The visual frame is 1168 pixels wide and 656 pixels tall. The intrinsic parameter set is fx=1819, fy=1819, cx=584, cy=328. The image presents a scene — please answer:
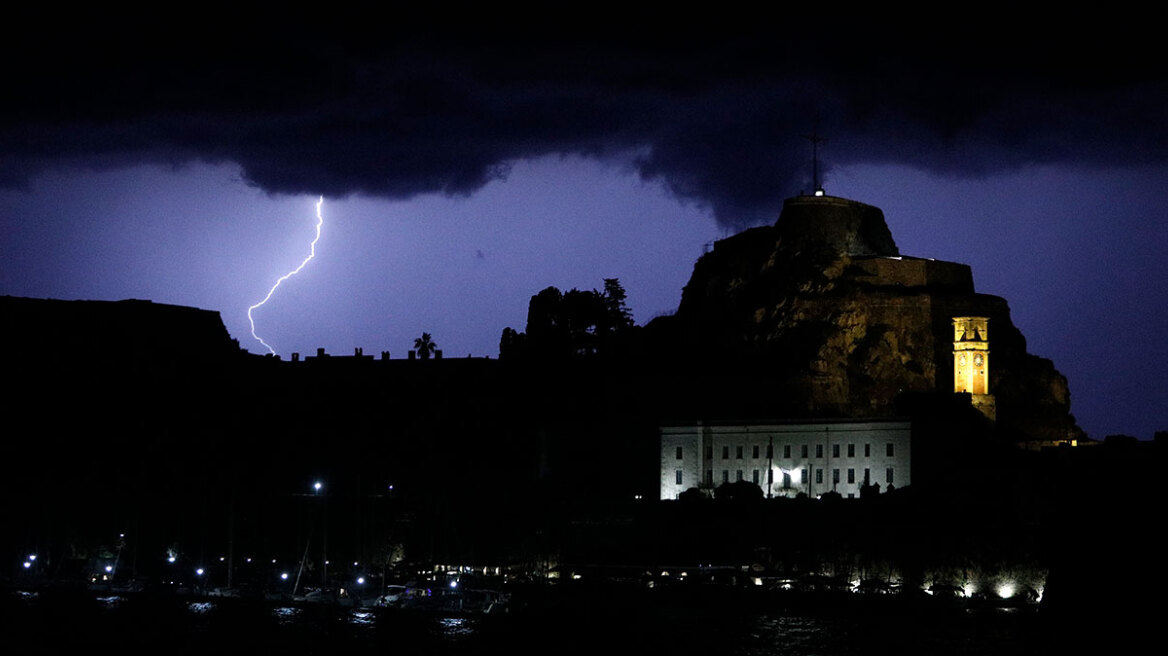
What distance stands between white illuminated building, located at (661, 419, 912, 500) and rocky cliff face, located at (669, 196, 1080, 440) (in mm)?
3117

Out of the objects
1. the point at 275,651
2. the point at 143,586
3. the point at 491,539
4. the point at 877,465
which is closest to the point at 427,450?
the point at 491,539

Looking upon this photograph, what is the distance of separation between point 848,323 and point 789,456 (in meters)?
15.3

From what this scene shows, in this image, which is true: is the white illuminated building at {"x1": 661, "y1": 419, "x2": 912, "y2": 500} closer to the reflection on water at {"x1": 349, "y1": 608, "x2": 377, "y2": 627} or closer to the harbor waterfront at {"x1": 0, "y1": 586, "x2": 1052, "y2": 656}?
the harbor waterfront at {"x1": 0, "y1": 586, "x2": 1052, "y2": 656}

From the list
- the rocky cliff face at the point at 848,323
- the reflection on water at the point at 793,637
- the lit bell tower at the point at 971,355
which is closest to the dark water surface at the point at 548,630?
the reflection on water at the point at 793,637

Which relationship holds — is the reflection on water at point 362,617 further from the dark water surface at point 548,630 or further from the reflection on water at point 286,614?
the reflection on water at point 286,614

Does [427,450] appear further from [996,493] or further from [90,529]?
[996,493]

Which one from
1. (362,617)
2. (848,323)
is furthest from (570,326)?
(362,617)

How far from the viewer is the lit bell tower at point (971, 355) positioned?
11506 cm

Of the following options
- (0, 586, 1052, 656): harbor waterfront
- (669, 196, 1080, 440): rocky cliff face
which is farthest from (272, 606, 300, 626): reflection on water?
(669, 196, 1080, 440): rocky cliff face

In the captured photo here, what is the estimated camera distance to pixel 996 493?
99250 mm

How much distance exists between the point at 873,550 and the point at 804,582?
4275mm

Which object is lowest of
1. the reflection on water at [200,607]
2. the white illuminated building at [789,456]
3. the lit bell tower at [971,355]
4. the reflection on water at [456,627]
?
the reflection on water at [456,627]

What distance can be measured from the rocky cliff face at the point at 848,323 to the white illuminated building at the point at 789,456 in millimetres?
3117

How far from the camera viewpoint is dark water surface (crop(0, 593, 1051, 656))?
83.4 m
